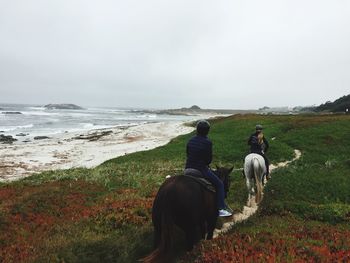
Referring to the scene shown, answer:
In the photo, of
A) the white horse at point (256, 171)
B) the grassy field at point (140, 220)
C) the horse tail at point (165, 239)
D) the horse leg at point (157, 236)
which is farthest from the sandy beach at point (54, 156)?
the horse tail at point (165, 239)

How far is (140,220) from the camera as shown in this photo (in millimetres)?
12344

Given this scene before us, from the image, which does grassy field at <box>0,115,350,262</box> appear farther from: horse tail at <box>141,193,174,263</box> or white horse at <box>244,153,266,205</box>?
horse tail at <box>141,193,174,263</box>

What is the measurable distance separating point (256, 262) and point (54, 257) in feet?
16.2

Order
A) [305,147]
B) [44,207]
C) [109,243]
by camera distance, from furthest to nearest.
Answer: [305,147], [44,207], [109,243]

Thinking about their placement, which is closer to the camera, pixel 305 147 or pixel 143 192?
pixel 143 192

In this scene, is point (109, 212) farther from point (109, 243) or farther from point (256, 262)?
point (256, 262)

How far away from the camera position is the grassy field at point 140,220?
28.4ft

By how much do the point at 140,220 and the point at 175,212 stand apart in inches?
161

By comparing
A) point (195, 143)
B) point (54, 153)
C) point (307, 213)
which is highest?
point (195, 143)

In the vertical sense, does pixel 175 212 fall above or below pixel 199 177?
below


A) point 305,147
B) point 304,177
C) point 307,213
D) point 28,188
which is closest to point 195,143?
point 307,213

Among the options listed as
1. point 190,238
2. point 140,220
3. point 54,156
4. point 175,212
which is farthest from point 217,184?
point 54,156

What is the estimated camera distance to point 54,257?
8789mm

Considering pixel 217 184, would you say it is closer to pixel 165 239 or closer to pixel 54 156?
pixel 165 239
